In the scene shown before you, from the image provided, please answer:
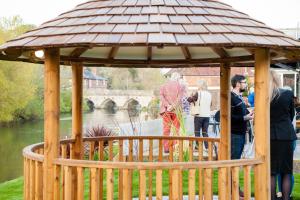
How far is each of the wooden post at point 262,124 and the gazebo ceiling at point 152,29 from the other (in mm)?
191

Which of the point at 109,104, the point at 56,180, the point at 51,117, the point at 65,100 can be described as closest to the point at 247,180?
the point at 56,180

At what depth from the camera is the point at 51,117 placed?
479 centimetres

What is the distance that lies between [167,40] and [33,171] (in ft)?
6.80

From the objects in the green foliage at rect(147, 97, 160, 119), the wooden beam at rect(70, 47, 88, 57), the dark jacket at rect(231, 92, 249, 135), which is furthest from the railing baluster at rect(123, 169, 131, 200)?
the green foliage at rect(147, 97, 160, 119)

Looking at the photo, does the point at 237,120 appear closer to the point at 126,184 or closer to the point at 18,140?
the point at 126,184

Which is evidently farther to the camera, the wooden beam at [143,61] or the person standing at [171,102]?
the person standing at [171,102]

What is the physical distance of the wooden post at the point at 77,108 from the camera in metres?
6.43

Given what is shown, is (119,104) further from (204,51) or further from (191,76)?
(204,51)

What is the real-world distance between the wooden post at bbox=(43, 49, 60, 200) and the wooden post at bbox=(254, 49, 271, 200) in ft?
6.33

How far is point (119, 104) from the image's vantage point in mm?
65625

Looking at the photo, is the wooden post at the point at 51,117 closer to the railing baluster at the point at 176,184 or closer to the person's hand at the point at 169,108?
the railing baluster at the point at 176,184

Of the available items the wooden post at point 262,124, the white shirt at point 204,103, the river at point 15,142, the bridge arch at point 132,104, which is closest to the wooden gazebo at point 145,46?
the wooden post at point 262,124

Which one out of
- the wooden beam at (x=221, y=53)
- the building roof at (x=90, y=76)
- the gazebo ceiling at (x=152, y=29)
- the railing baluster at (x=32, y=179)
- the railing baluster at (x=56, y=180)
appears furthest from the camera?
the building roof at (x=90, y=76)

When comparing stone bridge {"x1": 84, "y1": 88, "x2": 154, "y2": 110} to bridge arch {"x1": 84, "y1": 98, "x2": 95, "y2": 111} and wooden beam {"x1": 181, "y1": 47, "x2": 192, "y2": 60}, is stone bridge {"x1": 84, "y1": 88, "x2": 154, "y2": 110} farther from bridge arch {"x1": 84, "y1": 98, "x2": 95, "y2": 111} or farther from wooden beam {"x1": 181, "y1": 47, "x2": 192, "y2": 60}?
wooden beam {"x1": 181, "y1": 47, "x2": 192, "y2": 60}
